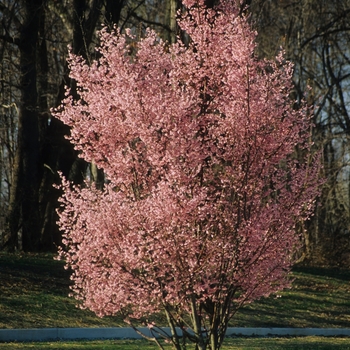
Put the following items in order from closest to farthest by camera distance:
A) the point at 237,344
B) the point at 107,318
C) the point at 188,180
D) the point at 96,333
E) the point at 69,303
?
the point at 188,180, the point at 237,344, the point at 96,333, the point at 107,318, the point at 69,303

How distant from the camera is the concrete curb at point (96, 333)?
509 inches

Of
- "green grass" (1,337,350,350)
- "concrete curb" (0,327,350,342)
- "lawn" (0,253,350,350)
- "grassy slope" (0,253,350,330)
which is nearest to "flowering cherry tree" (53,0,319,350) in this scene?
"green grass" (1,337,350,350)

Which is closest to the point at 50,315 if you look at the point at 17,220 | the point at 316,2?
the point at 17,220

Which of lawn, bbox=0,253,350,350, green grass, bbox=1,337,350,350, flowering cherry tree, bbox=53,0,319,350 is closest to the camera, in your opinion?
flowering cherry tree, bbox=53,0,319,350

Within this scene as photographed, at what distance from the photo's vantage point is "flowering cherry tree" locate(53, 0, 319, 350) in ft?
23.8

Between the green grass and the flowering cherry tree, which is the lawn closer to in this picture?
the green grass

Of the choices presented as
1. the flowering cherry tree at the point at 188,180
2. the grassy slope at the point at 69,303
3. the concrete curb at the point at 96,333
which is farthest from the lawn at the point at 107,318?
the flowering cherry tree at the point at 188,180

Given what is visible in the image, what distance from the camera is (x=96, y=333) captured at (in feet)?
44.9

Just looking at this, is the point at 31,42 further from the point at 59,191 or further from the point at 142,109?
Answer: the point at 142,109

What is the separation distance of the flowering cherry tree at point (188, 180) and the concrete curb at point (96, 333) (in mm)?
5552

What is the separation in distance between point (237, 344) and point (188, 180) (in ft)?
20.3

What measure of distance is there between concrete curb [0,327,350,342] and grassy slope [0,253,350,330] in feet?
2.09

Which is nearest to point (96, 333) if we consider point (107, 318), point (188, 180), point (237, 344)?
point (107, 318)

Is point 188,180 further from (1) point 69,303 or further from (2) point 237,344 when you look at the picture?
(1) point 69,303
